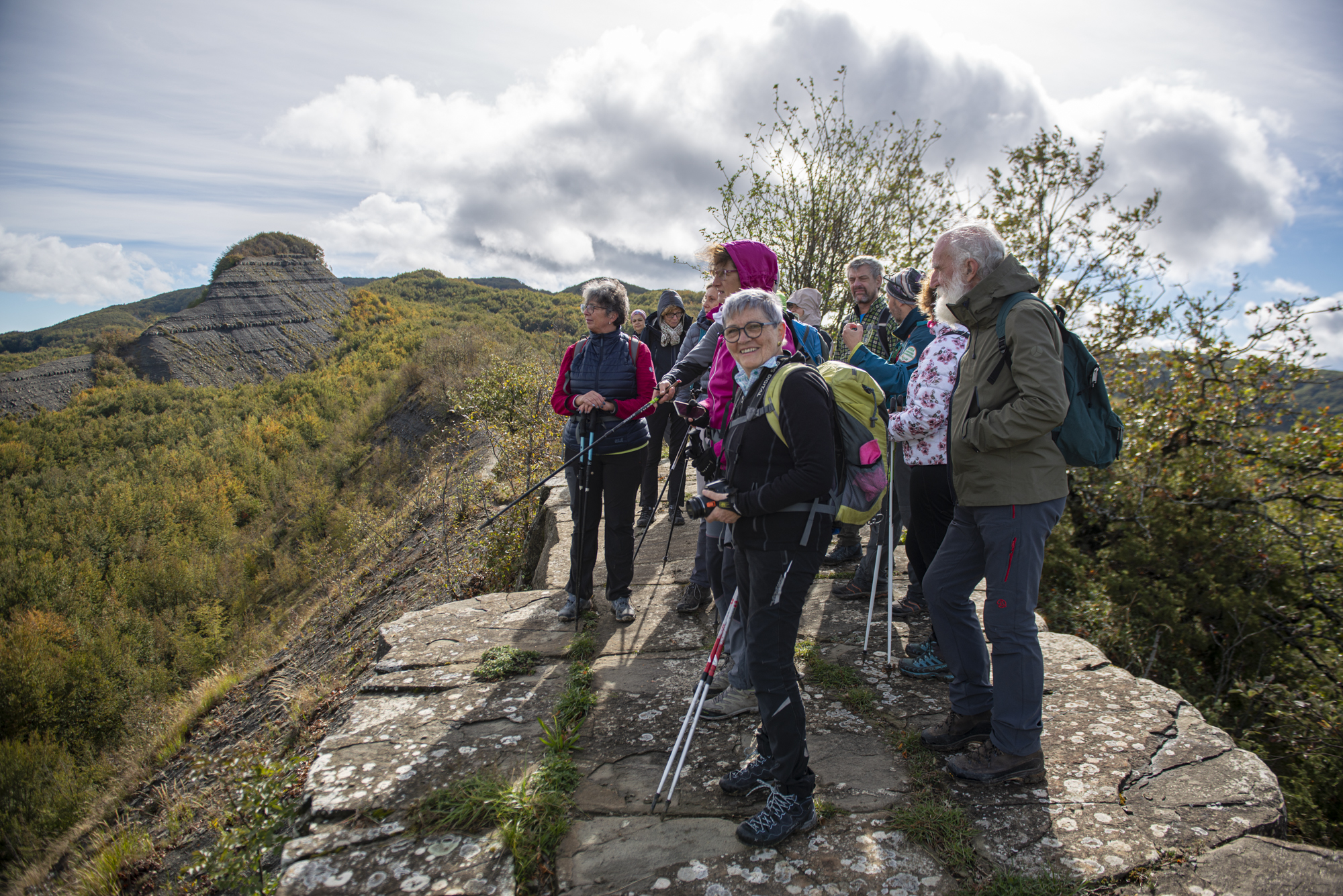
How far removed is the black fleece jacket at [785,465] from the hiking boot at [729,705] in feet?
4.09

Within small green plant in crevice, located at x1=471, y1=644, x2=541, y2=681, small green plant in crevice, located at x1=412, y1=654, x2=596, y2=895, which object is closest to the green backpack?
small green plant in crevice, located at x1=412, y1=654, x2=596, y2=895

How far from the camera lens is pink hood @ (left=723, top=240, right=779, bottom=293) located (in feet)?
10.2

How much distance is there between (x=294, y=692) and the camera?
4.83 meters

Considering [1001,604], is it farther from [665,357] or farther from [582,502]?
[665,357]

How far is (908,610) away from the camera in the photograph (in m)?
4.06

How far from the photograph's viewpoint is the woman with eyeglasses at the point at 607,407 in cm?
390

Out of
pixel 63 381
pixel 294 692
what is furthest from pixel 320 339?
pixel 294 692

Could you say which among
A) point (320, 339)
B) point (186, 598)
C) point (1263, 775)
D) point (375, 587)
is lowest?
point (186, 598)

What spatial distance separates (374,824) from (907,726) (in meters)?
2.45

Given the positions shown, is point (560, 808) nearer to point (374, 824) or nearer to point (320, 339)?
point (374, 824)

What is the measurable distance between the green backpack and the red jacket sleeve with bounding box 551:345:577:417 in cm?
208

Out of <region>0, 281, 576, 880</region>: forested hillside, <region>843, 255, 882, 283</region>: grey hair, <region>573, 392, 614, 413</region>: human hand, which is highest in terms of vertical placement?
<region>843, 255, 882, 283</region>: grey hair

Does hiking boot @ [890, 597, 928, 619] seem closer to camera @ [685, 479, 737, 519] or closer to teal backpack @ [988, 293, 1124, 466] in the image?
teal backpack @ [988, 293, 1124, 466]

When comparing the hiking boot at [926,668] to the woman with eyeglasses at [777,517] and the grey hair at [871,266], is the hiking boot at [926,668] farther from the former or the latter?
the grey hair at [871,266]
